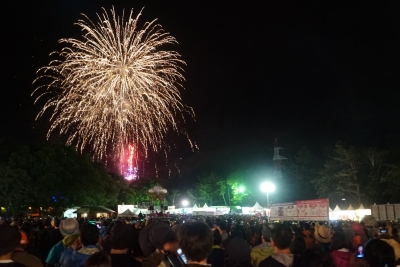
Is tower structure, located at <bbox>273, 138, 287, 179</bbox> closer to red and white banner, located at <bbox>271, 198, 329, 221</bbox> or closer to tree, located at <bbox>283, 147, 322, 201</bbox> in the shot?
tree, located at <bbox>283, 147, 322, 201</bbox>

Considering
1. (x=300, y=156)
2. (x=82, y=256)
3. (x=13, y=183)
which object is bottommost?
(x=82, y=256)

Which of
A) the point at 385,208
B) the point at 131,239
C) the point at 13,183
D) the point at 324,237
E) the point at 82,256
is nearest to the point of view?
the point at 131,239

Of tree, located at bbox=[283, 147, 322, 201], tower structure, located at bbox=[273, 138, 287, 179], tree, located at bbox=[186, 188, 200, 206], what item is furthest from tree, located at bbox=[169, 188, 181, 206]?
tree, located at bbox=[283, 147, 322, 201]

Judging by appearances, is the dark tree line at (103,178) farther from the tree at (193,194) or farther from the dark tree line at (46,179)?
the tree at (193,194)

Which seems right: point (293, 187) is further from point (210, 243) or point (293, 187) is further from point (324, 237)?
point (210, 243)

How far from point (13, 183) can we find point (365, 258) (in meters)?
37.2

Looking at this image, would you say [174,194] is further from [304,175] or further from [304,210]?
[304,210]

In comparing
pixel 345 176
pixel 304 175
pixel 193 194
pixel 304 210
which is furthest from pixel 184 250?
pixel 193 194

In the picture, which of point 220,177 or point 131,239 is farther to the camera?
point 220,177

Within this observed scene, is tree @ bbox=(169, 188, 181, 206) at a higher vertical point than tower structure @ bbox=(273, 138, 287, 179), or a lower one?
lower

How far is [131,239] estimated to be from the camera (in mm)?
4754

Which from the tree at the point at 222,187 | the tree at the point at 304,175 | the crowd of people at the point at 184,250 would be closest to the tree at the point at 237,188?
the tree at the point at 222,187

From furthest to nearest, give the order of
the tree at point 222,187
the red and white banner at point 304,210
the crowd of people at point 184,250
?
1. the tree at point 222,187
2. the red and white banner at point 304,210
3. the crowd of people at point 184,250

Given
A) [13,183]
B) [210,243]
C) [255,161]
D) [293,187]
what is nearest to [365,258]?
[210,243]
